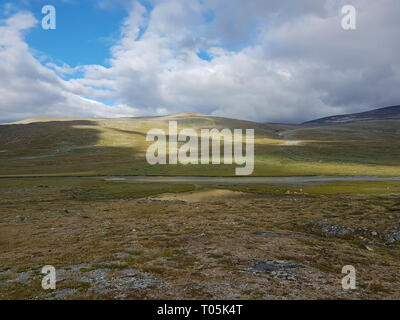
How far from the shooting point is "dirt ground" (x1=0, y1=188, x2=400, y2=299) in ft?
44.1

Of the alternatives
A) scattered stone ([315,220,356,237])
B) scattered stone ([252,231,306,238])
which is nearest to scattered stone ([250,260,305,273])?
scattered stone ([252,231,306,238])

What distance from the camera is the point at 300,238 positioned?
79.5 ft

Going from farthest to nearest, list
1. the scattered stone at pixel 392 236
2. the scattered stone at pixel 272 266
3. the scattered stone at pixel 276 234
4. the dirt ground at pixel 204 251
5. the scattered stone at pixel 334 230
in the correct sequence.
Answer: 1. the scattered stone at pixel 334 230
2. the scattered stone at pixel 276 234
3. the scattered stone at pixel 392 236
4. the scattered stone at pixel 272 266
5. the dirt ground at pixel 204 251

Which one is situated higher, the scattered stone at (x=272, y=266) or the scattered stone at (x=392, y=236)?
the scattered stone at (x=272, y=266)

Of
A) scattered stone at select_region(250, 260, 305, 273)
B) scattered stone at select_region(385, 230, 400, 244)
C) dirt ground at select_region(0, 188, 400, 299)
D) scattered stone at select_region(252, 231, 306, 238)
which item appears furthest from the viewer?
scattered stone at select_region(252, 231, 306, 238)

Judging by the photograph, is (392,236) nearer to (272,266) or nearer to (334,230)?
(334,230)

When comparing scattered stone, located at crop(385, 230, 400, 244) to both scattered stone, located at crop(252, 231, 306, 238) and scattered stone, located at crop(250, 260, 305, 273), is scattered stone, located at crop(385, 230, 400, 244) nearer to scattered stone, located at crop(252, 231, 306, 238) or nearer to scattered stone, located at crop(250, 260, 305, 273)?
scattered stone, located at crop(252, 231, 306, 238)

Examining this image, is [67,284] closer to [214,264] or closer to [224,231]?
[214,264]

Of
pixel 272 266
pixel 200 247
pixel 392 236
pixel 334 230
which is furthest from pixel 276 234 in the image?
pixel 392 236

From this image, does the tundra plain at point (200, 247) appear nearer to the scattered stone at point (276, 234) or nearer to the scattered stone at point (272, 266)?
the scattered stone at point (272, 266)

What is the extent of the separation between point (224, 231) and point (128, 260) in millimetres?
11194

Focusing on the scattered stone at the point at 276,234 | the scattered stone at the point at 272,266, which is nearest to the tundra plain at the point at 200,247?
the scattered stone at the point at 272,266

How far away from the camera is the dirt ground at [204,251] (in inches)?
529

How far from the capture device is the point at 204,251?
20.0 meters
